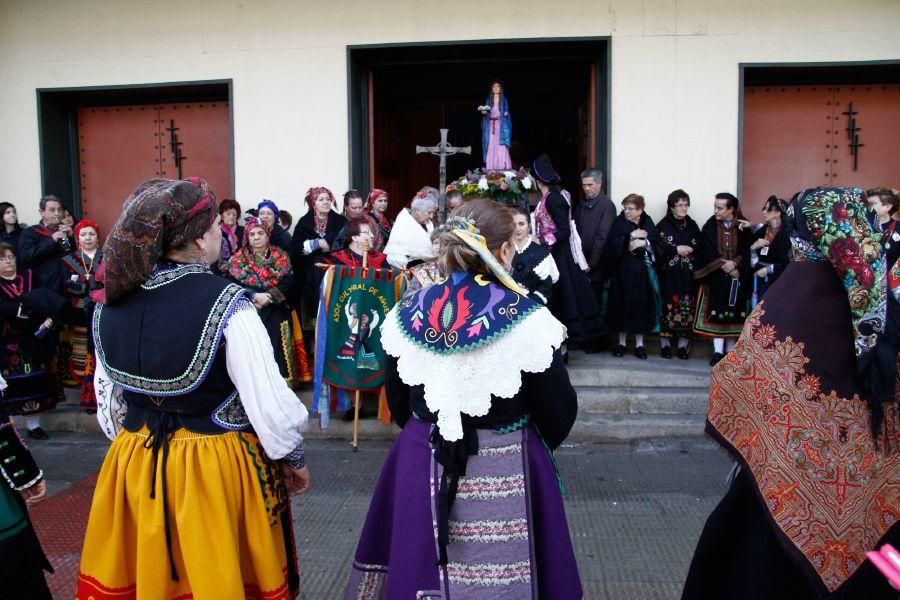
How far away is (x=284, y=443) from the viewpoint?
8.30ft

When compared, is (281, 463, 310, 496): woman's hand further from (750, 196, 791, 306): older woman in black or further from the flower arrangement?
(750, 196, 791, 306): older woman in black

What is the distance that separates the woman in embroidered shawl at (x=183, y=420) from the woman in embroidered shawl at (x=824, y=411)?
1617mm

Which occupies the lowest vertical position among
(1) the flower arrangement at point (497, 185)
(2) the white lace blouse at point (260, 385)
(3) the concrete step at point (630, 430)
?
(3) the concrete step at point (630, 430)

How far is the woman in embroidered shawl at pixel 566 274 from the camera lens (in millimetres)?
7109

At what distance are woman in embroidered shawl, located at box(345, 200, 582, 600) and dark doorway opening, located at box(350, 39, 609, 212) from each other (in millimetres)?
5823

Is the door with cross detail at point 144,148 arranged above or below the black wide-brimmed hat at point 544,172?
above

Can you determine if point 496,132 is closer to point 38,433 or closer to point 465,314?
point 38,433

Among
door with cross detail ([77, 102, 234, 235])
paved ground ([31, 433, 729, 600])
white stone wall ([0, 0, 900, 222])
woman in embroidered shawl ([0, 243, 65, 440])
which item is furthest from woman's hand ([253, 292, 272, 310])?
door with cross detail ([77, 102, 234, 235])

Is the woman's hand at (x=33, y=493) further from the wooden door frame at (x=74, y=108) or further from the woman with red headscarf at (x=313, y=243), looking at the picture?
the wooden door frame at (x=74, y=108)

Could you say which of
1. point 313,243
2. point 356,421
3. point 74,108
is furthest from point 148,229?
point 74,108

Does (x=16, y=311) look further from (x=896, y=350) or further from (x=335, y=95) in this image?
(x=896, y=350)

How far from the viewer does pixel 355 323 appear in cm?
595

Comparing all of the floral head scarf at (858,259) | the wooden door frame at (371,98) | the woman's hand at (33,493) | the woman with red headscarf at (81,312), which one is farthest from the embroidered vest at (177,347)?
the wooden door frame at (371,98)

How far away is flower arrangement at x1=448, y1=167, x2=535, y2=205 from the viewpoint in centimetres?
705
